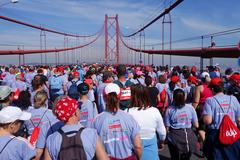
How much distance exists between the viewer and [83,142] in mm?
2719

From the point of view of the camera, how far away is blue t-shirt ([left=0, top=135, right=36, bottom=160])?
107 inches

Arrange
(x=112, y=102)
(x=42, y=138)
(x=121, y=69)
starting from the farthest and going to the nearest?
(x=121, y=69), (x=112, y=102), (x=42, y=138)

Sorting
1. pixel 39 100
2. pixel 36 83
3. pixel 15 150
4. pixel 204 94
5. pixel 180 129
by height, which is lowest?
pixel 180 129

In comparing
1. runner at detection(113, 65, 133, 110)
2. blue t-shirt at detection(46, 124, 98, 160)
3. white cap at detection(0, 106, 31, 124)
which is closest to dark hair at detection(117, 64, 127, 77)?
runner at detection(113, 65, 133, 110)

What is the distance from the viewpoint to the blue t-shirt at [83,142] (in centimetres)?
273

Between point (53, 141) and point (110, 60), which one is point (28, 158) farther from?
point (110, 60)

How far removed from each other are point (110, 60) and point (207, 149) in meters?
65.8

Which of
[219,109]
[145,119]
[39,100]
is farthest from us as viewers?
[219,109]

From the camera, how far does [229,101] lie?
4555 millimetres

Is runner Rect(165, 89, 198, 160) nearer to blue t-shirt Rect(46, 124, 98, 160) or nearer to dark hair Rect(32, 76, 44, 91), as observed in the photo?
blue t-shirt Rect(46, 124, 98, 160)

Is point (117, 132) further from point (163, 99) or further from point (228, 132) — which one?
point (163, 99)

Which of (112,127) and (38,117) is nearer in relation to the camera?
(112,127)

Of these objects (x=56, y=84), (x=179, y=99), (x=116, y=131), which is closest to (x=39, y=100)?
(x=116, y=131)

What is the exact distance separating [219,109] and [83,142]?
7.87 feet
